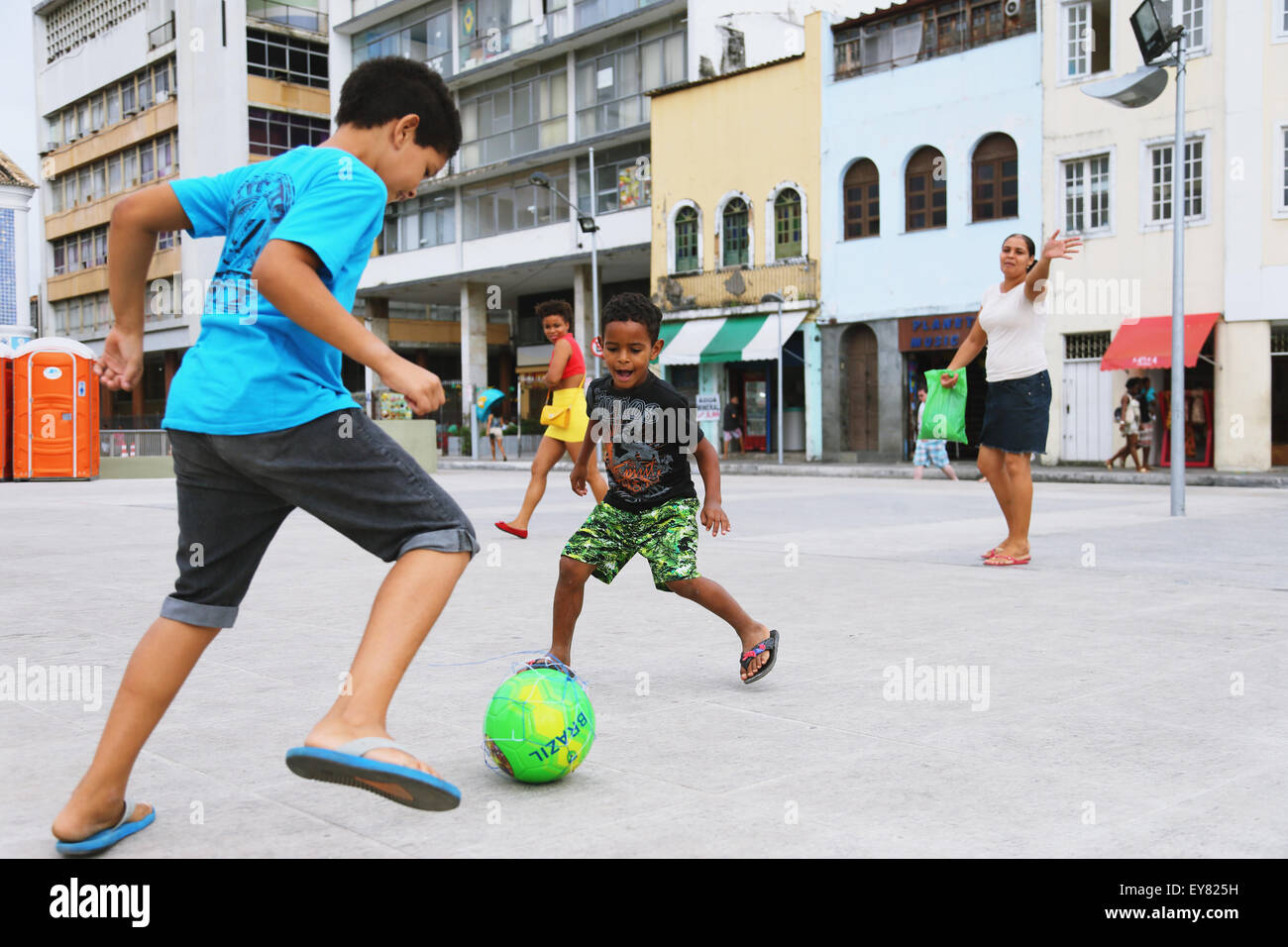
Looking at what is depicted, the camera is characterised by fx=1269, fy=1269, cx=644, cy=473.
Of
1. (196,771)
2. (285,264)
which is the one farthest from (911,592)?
(285,264)

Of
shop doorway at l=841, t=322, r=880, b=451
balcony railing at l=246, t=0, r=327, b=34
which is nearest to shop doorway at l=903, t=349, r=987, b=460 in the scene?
shop doorway at l=841, t=322, r=880, b=451

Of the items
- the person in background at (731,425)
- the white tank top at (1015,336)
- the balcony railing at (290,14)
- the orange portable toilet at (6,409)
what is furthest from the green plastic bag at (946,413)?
the balcony railing at (290,14)

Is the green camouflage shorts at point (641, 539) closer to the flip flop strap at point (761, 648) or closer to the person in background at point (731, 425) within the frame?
the flip flop strap at point (761, 648)

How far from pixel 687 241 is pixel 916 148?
7304mm

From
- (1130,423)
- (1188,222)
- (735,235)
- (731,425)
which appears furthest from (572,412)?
(735,235)

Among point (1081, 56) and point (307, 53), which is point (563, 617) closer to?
point (1081, 56)

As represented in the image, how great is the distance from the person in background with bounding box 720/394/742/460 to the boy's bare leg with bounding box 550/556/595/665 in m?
26.2

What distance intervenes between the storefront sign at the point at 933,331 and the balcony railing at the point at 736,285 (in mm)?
2758

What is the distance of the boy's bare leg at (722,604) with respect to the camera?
447 cm

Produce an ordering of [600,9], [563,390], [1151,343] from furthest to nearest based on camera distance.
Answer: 1. [600,9]
2. [1151,343]
3. [563,390]

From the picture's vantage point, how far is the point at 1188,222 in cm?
2366

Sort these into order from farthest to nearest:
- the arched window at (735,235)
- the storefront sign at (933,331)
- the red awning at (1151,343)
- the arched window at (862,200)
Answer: the arched window at (735,235), the arched window at (862,200), the storefront sign at (933,331), the red awning at (1151,343)

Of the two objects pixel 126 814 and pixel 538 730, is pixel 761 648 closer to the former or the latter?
pixel 538 730
